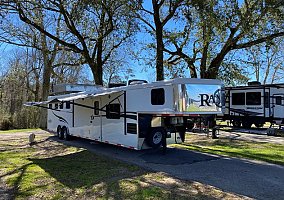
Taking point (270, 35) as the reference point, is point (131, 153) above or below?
below

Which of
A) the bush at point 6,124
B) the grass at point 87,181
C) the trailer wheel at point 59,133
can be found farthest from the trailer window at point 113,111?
the bush at point 6,124

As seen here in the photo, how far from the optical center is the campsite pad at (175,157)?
1052 centimetres

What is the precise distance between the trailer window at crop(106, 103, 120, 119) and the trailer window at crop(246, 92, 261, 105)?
12628mm

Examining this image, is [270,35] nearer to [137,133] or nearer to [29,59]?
[137,133]

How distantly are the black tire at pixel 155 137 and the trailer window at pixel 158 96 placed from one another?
116 cm

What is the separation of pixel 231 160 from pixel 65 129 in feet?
31.2

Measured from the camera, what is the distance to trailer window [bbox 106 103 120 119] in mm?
12625

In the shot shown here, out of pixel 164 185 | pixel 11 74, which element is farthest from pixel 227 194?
pixel 11 74

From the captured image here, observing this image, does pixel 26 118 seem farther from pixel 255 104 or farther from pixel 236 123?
pixel 255 104

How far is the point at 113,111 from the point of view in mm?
12922

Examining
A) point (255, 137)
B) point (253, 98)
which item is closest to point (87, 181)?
point (255, 137)

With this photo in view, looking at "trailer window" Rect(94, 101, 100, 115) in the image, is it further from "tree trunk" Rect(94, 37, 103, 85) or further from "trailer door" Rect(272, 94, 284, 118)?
"trailer door" Rect(272, 94, 284, 118)

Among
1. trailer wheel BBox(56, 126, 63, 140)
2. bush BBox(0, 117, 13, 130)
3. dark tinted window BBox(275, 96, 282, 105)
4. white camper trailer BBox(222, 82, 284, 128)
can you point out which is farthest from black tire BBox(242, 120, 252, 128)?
bush BBox(0, 117, 13, 130)

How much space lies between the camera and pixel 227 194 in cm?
→ 676
